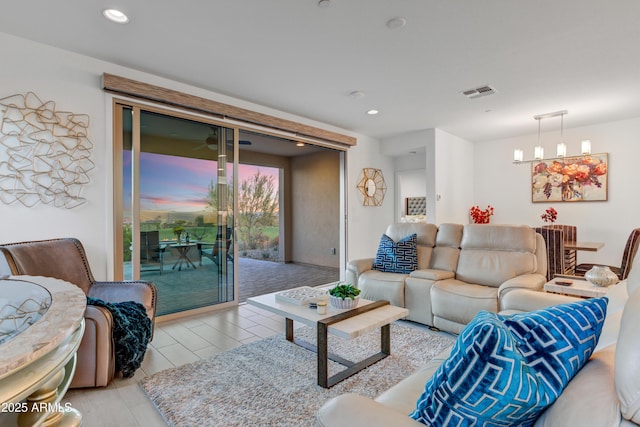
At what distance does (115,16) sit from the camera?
238 centimetres

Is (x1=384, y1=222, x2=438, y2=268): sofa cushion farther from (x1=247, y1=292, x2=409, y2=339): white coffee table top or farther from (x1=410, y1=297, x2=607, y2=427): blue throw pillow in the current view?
(x1=410, y1=297, x2=607, y2=427): blue throw pillow

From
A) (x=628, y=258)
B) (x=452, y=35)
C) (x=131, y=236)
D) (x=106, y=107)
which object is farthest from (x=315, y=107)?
(x=628, y=258)

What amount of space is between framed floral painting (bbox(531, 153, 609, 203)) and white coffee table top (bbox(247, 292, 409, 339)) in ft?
15.8

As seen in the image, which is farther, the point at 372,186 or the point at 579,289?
the point at 372,186

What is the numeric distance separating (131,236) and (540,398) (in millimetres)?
3477

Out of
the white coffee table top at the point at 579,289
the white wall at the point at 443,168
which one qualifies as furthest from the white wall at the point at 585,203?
the white coffee table top at the point at 579,289

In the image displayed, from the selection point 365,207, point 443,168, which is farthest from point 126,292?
point 443,168

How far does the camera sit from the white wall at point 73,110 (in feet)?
8.75

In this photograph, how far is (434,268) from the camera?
3.65 metres

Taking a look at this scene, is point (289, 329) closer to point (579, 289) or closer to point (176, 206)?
point (176, 206)

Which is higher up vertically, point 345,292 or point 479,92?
point 479,92

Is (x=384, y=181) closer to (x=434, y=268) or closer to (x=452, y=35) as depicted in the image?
(x=434, y=268)

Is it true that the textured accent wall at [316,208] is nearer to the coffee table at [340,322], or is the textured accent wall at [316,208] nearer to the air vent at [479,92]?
the air vent at [479,92]

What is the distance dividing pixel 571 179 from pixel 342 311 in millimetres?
5306
